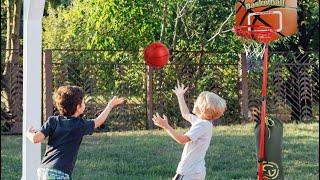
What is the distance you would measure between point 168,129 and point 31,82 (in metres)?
1.35

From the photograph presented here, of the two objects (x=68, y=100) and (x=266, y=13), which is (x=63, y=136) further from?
(x=266, y=13)

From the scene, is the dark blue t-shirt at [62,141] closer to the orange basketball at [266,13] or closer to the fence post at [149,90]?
the orange basketball at [266,13]

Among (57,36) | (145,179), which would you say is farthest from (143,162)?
(57,36)

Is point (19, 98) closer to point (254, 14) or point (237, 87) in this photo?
point (237, 87)

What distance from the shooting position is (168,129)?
4.56 meters

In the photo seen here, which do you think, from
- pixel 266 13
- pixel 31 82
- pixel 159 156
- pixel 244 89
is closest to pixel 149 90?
pixel 244 89

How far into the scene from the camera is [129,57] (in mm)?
13328

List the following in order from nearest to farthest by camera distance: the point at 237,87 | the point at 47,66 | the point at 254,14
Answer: the point at 254,14 < the point at 47,66 < the point at 237,87

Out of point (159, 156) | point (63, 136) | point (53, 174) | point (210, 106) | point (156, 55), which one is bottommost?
point (159, 156)

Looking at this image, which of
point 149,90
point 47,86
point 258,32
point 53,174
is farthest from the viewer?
point 149,90

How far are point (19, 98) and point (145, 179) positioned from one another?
18.3ft

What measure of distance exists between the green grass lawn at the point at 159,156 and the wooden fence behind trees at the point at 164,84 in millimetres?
1167

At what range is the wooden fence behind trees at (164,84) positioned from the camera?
12.5 meters

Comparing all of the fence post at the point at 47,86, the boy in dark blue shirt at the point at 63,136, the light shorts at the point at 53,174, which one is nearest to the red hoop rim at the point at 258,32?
the boy in dark blue shirt at the point at 63,136
